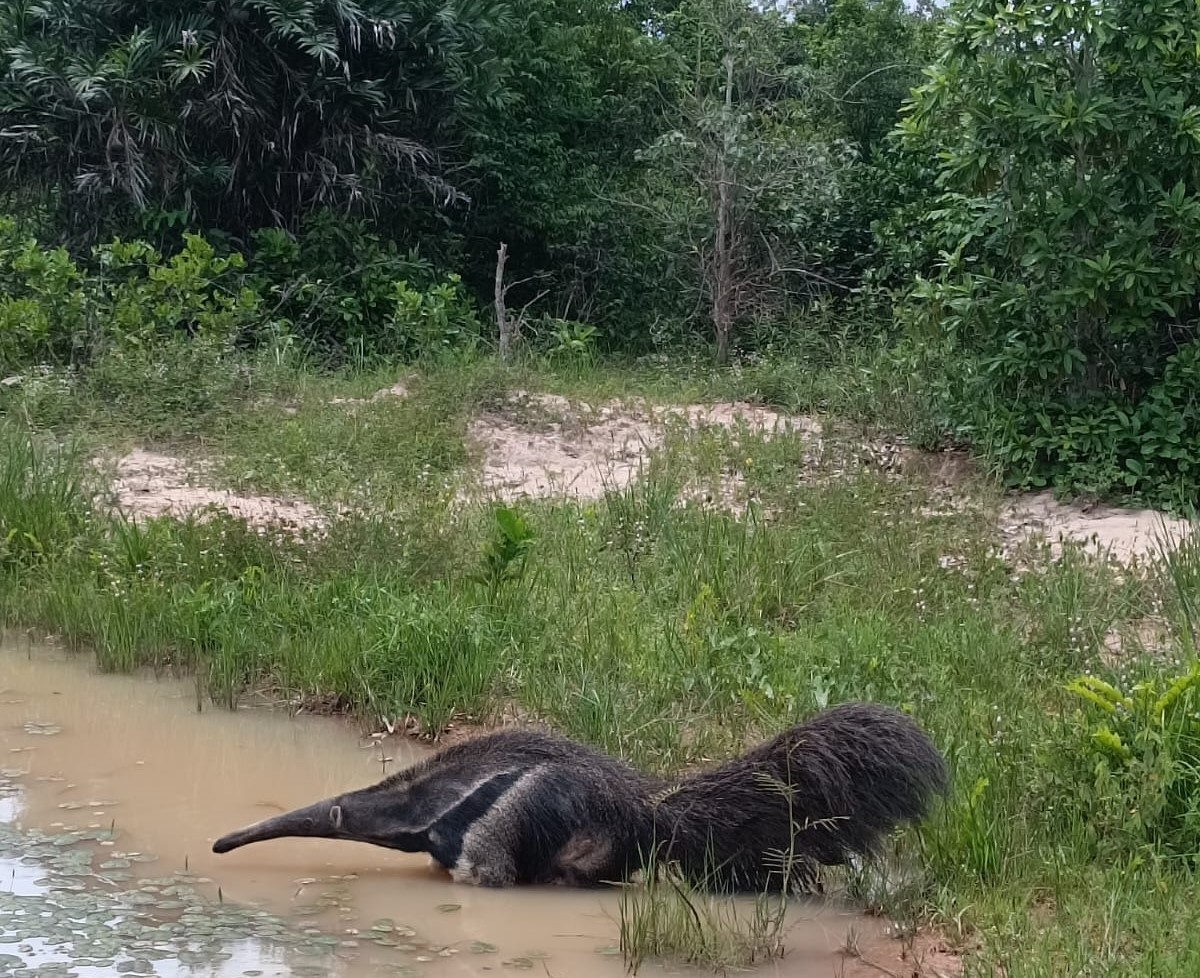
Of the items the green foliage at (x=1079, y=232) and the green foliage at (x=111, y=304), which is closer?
the green foliage at (x=1079, y=232)

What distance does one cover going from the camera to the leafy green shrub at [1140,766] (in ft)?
12.7

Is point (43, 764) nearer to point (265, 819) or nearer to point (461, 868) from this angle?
point (265, 819)

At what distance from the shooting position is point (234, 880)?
418 cm

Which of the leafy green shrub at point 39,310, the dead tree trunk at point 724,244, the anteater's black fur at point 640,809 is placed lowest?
the anteater's black fur at point 640,809

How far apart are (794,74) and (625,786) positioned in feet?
37.7

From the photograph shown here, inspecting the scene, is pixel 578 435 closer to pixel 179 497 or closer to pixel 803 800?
pixel 179 497

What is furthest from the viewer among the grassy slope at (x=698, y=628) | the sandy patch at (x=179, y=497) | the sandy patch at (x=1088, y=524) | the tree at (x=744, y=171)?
the tree at (x=744, y=171)

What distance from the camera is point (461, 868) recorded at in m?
4.20

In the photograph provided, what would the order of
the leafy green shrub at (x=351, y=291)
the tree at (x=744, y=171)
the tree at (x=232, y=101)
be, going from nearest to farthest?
the tree at (x=232, y=101) → the leafy green shrub at (x=351, y=291) → the tree at (x=744, y=171)

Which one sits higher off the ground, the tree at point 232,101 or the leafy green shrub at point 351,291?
the tree at point 232,101

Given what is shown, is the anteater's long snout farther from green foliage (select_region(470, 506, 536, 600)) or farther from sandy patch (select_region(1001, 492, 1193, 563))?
sandy patch (select_region(1001, 492, 1193, 563))

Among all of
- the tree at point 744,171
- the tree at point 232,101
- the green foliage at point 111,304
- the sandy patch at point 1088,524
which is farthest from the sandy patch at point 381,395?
the sandy patch at point 1088,524

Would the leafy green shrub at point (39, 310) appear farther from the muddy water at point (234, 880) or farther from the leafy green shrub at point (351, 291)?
the muddy water at point (234, 880)

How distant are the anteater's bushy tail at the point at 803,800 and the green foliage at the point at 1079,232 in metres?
4.83
